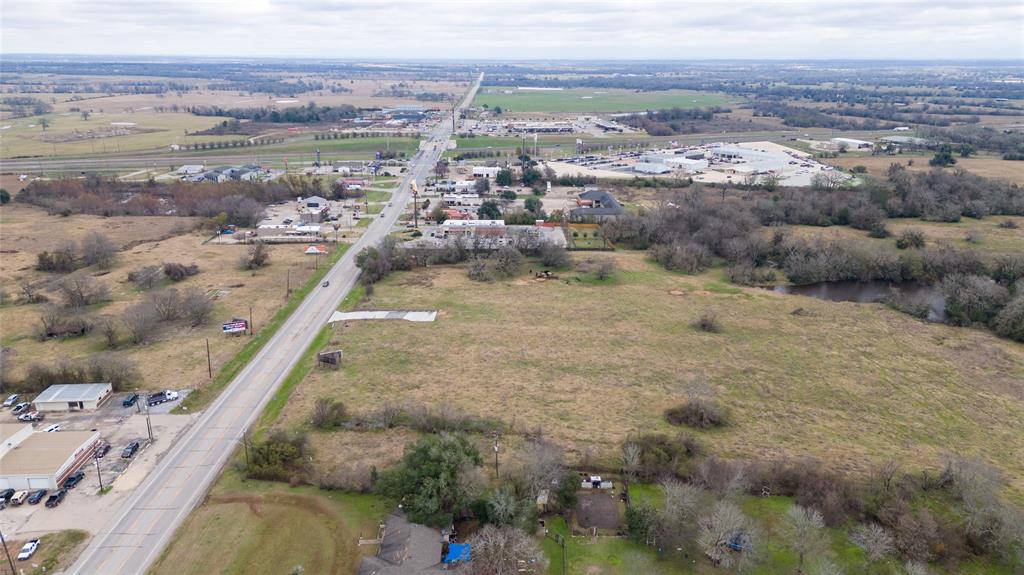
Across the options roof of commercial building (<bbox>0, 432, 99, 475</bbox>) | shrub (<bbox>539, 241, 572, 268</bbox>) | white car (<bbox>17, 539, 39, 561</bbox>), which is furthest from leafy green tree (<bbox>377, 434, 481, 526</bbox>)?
shrub (<bbox>539, 241, 572, 268</bbox>)

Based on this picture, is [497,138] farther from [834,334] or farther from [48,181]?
[834,334]

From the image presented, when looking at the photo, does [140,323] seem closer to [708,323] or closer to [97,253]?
[97,253]

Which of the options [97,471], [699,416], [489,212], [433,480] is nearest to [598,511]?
[433,480]

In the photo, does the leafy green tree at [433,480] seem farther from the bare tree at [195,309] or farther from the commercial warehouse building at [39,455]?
the bare tree at [195,309]

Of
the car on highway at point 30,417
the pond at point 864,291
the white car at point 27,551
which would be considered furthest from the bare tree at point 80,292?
the pond at point 864,291

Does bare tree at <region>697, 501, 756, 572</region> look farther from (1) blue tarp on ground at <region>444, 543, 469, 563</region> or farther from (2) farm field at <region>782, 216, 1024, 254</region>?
(2) farm field at <region>782, 216, 1024, 254</region>

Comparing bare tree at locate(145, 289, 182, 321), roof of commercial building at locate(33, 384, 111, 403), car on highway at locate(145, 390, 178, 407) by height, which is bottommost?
car on highway at locate(145, 390, 178, 407)
